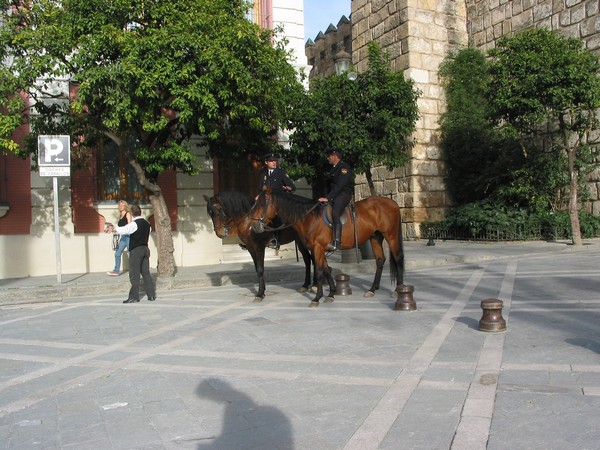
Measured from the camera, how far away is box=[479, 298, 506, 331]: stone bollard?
6012 millimetres

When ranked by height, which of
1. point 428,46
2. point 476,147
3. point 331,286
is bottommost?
point 331,286

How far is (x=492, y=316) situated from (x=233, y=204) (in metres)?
4.81

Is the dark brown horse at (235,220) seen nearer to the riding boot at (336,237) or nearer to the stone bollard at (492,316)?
the riding boot at (336,237)

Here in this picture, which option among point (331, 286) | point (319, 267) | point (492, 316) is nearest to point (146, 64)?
point (319, 267)

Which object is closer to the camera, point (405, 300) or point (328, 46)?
point (405, 300)

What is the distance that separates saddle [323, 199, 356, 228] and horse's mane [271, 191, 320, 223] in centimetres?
17

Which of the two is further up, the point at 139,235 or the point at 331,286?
the point at 139,235

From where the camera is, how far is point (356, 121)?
537 inches

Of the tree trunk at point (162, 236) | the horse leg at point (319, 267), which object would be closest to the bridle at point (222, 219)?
the horse leg at point (319, 267)

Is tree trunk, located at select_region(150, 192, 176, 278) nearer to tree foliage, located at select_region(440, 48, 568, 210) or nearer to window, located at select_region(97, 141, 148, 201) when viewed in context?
window, located at select_region(97, 141, 148, 201)

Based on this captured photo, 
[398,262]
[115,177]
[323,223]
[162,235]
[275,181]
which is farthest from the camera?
[115,177]

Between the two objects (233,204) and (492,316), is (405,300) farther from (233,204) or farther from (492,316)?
(233,204)

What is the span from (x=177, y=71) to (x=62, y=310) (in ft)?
14.9

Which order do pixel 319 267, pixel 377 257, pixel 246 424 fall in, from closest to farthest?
pixel 246 424 < pixel 319 267 < pixel 377 257
